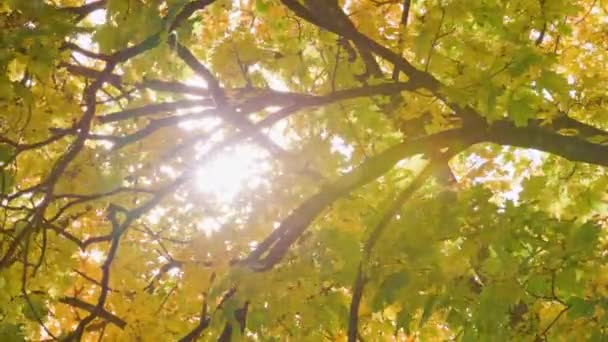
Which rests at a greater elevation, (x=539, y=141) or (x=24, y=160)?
(x=24, y=160)

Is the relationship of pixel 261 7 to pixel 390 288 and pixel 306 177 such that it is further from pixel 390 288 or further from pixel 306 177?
pixel 390 288

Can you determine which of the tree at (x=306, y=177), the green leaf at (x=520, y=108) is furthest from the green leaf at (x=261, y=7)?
the green leaf at (x=520, y=108)

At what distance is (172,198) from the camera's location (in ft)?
17.5

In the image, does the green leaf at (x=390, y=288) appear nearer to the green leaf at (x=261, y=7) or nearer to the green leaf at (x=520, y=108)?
the green leaf at (x=520, y=108)

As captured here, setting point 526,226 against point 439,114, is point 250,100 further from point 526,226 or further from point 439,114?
point 526,226

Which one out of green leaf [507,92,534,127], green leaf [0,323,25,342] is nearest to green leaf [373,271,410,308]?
green leaf [507,92,534,127]

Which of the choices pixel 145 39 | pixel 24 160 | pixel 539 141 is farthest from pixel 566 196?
pixel 24 160

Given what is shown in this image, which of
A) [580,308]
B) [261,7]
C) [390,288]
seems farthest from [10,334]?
[580,308]

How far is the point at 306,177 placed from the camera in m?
4.65

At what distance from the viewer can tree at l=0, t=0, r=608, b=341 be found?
11.5 feet

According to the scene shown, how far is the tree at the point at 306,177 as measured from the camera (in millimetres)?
3512

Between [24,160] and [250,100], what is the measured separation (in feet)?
5.28

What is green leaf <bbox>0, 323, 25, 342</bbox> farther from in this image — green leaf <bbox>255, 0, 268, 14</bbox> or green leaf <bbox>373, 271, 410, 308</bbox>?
green leaf <bbox>255, 0, 268, 14</bbox>

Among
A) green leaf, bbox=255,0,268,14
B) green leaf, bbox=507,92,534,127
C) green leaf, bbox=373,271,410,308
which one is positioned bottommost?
green leaf, bbox=373,271,410,308
